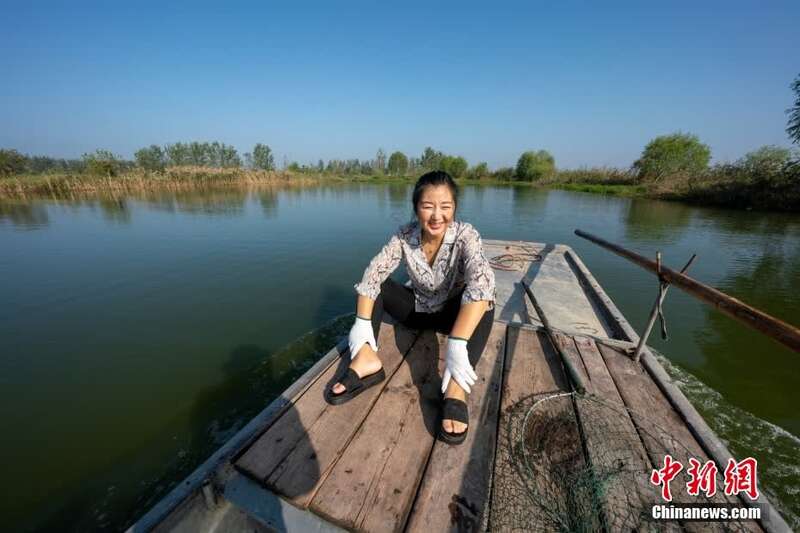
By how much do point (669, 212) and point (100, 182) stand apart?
1438 inches

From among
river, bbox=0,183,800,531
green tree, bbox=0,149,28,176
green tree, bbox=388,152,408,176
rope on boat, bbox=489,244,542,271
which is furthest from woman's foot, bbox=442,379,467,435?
green tree, bbox=388,152,408,176

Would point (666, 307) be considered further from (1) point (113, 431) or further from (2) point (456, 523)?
(1) point (113, 431)

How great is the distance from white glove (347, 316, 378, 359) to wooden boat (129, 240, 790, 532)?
22 cm

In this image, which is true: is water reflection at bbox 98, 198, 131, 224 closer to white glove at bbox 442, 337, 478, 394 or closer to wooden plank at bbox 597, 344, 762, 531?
white glove at bbox 442, 337, 478, 394

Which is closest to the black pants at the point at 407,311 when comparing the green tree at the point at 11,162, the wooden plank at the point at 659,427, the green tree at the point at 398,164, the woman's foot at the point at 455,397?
the woman's foot at the point at 455,397

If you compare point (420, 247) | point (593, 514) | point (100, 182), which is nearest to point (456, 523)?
point (593, 514)

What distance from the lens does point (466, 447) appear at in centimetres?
139

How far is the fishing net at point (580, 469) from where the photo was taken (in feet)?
3.59

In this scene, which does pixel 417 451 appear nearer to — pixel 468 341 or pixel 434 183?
pixel 468 341

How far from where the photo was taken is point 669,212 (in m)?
15.8

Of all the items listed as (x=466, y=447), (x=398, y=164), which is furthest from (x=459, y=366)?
(x=398, y=164)

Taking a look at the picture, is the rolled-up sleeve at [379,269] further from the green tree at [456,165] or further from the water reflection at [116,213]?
the green tree at [456,165]

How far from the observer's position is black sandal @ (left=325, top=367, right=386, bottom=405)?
1659mm

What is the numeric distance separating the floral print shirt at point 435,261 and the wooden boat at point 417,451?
1.77 feet
